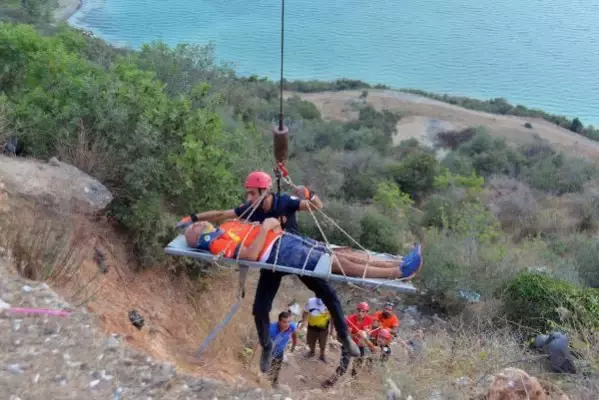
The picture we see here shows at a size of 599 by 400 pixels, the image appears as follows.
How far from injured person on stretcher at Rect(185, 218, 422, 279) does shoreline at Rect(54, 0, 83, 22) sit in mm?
40754

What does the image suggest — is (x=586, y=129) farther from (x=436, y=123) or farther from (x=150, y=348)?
(x=150, y=348)

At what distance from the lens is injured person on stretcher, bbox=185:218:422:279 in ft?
19.8

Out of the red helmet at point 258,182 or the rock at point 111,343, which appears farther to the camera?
the red helmet at point 258,182

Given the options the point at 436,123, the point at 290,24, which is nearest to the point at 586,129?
the point at 436,123

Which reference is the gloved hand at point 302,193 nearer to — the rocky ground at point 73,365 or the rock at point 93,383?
the rocky ground at point 73,365

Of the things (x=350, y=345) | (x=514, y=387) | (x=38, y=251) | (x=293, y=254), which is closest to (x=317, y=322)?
(x=350, y=345)

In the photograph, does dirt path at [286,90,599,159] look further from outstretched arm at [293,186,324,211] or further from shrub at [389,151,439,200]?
outstretched arm at [293,186,324,211]

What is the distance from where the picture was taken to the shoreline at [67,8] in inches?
1717

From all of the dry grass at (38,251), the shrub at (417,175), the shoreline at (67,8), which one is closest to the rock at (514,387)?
the dry grass at (38,251)

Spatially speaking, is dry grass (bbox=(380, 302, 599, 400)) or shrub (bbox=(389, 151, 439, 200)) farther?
shrub (bbox=(389, 151, 439, 200))

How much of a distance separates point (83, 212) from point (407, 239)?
8503 mm

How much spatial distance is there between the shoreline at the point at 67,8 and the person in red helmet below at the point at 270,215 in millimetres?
40500

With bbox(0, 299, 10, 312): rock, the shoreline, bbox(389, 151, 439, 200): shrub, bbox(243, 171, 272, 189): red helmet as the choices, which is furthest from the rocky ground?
the shoreline

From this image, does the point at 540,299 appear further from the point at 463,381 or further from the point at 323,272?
the point at 323,272
